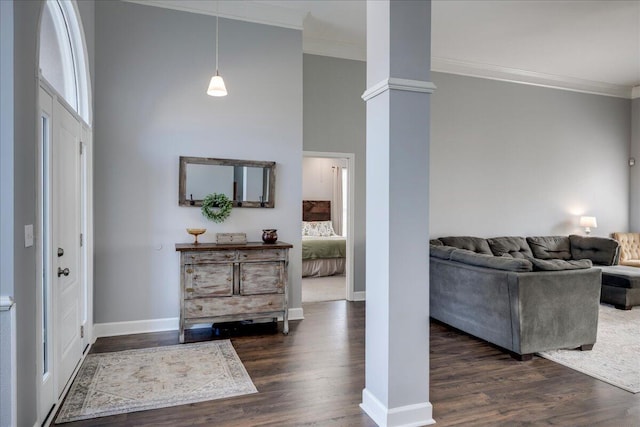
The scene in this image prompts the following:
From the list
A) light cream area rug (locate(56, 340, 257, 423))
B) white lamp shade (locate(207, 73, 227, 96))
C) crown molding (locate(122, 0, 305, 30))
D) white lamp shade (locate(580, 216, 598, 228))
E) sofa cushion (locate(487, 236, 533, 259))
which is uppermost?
crown molding (locate(122, 0, 305, 30))

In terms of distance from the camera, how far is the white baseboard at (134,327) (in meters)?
4.07

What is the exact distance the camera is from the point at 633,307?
17.7ft

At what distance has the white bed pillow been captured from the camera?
8.98 metres

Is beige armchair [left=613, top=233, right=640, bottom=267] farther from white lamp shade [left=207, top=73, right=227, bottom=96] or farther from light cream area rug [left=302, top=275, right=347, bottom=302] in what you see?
white lamp shade [left=207, top=73, right=227, bottom=96]

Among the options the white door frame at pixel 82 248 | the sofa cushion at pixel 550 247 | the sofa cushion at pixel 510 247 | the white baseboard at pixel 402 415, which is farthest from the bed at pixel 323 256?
the white baseboard at pixel 402 415

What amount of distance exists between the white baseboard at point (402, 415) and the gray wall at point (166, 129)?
258cm

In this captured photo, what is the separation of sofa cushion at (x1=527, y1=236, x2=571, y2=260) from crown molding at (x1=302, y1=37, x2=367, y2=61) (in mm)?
4104

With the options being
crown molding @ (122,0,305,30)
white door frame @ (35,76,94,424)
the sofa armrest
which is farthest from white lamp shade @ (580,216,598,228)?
white door frame @ (35,76,94,424)

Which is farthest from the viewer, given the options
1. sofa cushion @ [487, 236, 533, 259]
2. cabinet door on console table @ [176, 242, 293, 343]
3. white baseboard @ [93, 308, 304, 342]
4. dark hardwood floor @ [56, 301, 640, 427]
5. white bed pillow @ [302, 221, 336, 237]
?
white bed pillow @ [302, 221, 336, 237]

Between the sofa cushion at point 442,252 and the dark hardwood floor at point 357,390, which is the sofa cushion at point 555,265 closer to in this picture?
the dark hardwood floor at point 357,390

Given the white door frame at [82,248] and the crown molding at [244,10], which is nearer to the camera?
the white door frame at [82,248]

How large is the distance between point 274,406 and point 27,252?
1711 mm

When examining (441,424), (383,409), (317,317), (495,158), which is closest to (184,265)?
(317,317)

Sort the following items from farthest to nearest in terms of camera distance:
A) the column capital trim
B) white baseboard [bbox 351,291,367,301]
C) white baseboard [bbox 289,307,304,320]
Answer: white baseboard [bbox 351,291,367,301], white baseboard [bbox 289,307,304,320], the column capital trim
